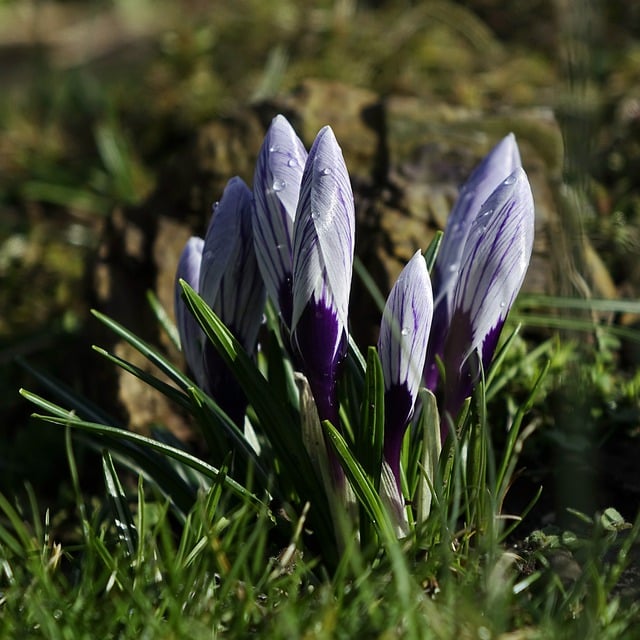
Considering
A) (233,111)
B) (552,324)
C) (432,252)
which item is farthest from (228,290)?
(233,111)

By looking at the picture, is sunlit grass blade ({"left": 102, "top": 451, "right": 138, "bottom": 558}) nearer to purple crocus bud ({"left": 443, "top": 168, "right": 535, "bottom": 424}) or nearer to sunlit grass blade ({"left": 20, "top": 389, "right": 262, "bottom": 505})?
sunlit grass blade ({"left": 20, "top": 389, "right": 262, "bottom": 505})

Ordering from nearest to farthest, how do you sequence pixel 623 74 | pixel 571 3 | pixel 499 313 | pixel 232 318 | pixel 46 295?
pixel 571 3, pixel 499 313, pixel 232 318, pixel 46 295, pixel 623 74

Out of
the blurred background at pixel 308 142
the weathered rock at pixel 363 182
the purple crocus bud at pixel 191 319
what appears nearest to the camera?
the purple crocus bud at pixel 191 319

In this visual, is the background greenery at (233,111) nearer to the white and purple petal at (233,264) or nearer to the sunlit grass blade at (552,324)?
the sunlit grass blade at (552,324)

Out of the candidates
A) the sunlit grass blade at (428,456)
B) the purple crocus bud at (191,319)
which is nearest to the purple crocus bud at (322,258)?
the sunlit grass blade at (428,456)

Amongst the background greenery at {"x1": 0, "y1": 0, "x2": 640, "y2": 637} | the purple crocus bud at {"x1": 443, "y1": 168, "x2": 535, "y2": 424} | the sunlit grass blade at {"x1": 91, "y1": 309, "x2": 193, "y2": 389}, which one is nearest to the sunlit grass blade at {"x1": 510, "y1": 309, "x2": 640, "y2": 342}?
the background greenery at {"x1": 0, "y1": 0, "x2": 640, "y2": 637}

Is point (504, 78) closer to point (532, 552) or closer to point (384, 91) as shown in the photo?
point (384, 91)

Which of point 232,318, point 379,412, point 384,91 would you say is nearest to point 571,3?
point 379,412
